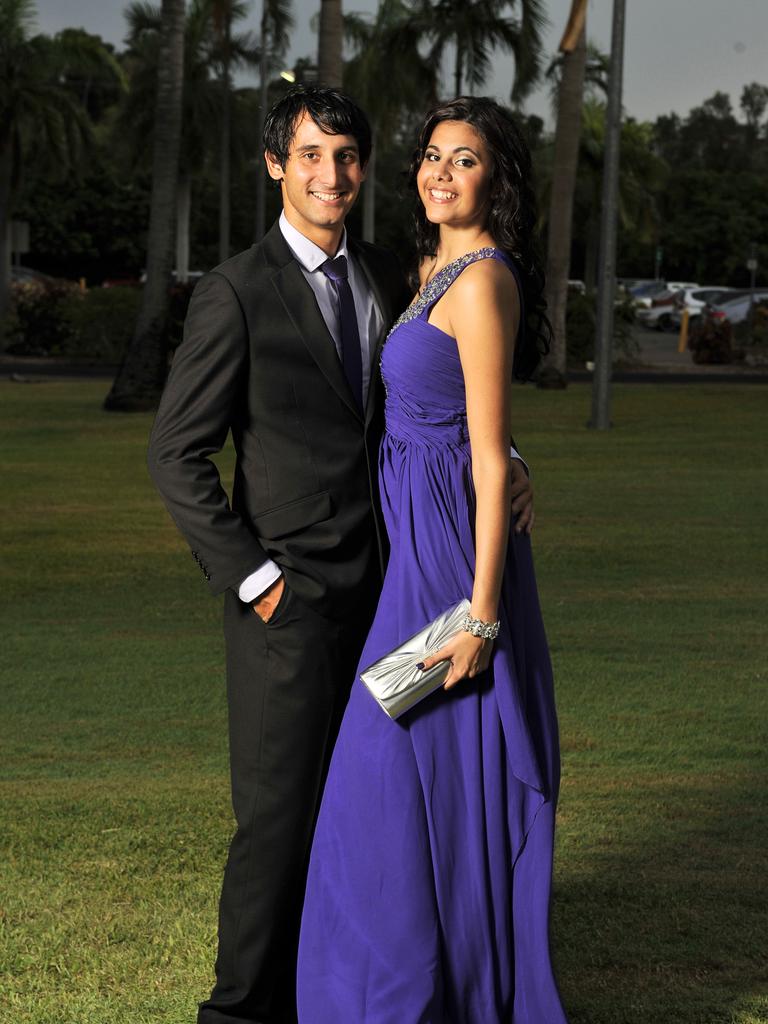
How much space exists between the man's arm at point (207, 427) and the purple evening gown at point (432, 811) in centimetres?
32

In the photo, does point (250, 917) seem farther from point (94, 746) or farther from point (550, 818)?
point (94, 746)

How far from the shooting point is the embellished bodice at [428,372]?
3.33 m

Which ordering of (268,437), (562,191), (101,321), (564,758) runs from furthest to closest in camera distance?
(101,321) < (562,191) < (564,758) < (268,437)

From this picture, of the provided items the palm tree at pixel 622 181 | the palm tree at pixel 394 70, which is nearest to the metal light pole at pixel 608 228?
the palm tree at pixel 394 70

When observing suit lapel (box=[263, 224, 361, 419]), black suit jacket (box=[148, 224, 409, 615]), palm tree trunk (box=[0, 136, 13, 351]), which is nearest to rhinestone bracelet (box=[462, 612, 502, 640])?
black suit jacket (box=[148, 224, 409, 615])

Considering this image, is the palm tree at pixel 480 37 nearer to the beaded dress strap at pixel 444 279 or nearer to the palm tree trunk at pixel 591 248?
the palm tree trunk at pixel 591 248

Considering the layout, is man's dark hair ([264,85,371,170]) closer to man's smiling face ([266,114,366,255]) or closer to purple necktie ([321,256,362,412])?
man's smiling face ([266,114,366,255])

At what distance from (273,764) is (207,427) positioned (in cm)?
72

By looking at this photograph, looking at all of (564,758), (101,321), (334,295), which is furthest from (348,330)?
(101,321)

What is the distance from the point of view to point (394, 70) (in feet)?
141

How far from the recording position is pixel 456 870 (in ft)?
10.9

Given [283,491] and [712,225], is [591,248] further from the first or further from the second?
[283,491]

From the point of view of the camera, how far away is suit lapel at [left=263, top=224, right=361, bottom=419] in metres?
3.35

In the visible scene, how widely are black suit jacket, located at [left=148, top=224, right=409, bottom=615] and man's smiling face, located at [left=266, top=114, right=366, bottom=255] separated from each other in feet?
0.32
